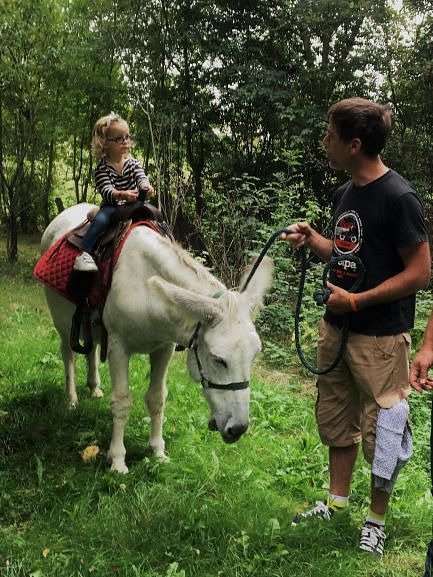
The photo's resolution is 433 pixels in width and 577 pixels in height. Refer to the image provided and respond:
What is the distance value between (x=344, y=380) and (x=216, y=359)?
0.72 m

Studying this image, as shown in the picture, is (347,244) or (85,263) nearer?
(347,244)

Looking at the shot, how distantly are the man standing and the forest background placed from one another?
18.6 feet

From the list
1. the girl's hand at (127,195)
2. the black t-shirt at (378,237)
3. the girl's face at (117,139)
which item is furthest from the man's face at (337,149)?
the girl's face at (117,139)

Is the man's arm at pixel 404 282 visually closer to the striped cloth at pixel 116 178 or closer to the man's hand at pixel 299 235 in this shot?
the man's hand at pixel 299 235

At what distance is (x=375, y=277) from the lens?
2.59 m

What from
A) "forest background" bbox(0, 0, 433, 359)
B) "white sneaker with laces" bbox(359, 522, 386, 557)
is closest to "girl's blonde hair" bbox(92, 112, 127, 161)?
"white sneaker with laces" bbox(359, 522, 386, 557)

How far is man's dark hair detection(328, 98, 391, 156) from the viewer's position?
2.51m

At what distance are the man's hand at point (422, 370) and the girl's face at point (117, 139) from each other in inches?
105

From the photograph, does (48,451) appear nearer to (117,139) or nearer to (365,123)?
(117,139)

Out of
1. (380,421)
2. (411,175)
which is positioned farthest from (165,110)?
(380,421)

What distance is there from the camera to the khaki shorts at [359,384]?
2586 millimetres

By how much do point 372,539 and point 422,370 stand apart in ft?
3.70

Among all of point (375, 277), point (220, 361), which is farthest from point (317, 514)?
point (375, 277)

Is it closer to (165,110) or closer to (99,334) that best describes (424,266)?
(99,334)
